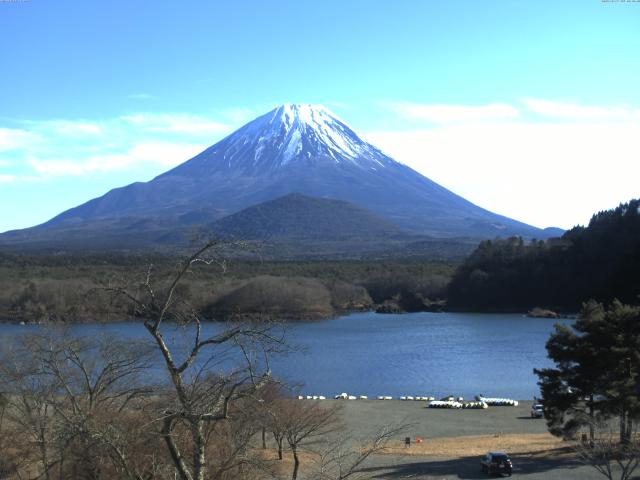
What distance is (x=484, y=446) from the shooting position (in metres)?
14.3

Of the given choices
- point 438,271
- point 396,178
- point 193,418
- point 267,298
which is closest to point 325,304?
point 267,298

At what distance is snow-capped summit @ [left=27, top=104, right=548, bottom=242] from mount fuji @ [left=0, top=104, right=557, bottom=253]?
154 millimetres

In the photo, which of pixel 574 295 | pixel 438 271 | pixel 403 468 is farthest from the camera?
pixel 438 271

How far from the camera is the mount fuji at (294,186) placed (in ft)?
370

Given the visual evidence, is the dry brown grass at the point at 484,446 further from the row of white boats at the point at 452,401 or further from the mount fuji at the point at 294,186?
the mount fuji at the point at 294,186

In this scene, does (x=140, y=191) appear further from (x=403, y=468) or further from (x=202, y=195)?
(x=403, y=468)

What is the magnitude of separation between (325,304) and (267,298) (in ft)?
12.6

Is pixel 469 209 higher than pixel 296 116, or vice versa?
pixel 296 116

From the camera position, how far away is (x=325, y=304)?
47.8 m

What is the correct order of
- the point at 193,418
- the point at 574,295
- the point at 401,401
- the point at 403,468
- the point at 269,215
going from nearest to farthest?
the point at 193,418 < the point at 403,468 < the point at 401,401 < the point at 574,295 < the point at 269,215

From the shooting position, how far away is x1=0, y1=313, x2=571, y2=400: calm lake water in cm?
2323

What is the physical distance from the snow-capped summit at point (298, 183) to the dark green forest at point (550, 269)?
180 feet

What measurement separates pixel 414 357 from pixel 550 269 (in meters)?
24.9

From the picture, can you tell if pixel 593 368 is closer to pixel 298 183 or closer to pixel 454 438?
pixel 454 438
